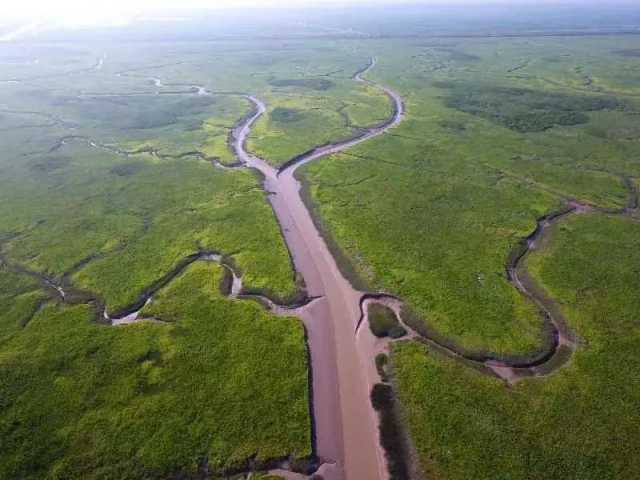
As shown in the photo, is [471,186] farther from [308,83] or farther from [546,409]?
[308,83]

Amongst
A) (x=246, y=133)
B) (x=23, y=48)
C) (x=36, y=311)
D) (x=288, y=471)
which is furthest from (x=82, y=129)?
(x=23, y=48)

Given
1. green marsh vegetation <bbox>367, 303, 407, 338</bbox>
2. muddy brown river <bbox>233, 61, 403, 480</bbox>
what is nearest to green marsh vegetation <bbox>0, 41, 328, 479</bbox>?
muddy brown river <bbox>233, 61, 403, 480</bbox>

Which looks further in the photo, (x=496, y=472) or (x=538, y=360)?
(x=538, y=360)

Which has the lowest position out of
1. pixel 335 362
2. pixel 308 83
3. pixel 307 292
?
pixel 335 362

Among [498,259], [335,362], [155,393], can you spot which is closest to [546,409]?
[335,362]

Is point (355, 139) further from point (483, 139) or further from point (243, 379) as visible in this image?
point (243, 379)

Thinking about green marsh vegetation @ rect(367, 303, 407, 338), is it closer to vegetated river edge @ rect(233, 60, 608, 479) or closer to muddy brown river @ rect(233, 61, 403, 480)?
vegetated river edge @ rect(233, 60, 608, 479)
